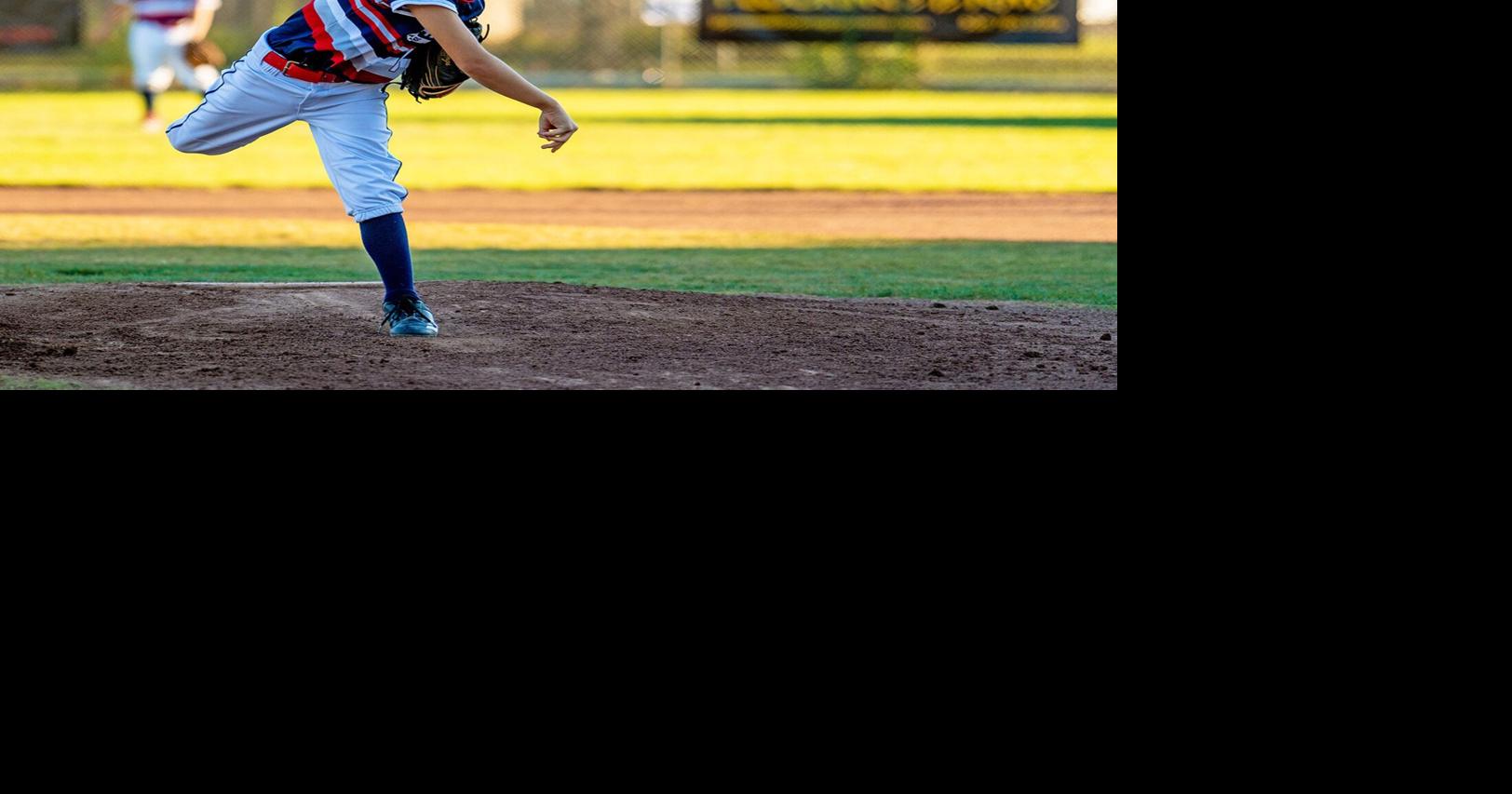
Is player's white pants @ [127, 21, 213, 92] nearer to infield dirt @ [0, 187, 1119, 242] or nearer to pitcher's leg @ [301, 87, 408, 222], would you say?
infield dirt @ [0, 187, 1119, 242]

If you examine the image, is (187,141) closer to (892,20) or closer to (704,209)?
(704,209)

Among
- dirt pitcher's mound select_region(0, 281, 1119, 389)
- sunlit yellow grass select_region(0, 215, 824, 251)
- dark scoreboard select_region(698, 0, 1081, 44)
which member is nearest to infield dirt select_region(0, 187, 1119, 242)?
sunlit yellow grass select_region(0, 215, 824, 251)

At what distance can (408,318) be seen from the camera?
Result: 5.33 m

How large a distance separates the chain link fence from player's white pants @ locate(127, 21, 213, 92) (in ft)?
31.5

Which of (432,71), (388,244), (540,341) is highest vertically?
(432,71)

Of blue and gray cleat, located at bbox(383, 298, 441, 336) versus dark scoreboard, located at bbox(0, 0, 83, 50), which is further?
dark scoreboard, located at bbox(0, 0, 83, 50)

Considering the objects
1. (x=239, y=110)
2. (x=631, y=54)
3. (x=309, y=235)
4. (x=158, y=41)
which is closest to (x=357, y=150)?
(x=239, y=110)

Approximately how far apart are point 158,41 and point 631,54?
1346 centimetres

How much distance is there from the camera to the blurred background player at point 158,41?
15742 mm

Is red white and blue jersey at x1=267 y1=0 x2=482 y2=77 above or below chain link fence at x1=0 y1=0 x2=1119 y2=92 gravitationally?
below

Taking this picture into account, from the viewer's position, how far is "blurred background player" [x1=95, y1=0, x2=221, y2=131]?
15.7 meters

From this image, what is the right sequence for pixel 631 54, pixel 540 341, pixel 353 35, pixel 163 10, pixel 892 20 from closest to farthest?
pixel 353 35 < pixel 540 341 < pixel 163 10 < pixel 892 20 < pixel 631 54

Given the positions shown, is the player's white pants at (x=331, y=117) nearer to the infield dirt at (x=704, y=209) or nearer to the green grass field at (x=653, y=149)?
the infield dirt at (x=704, y=209)

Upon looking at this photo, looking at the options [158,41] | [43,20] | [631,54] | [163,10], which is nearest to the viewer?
[158,41]
